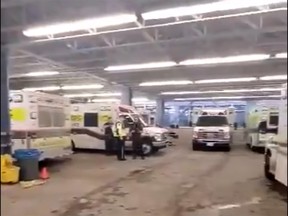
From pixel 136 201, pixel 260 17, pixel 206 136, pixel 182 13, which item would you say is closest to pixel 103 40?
pixel 182 13

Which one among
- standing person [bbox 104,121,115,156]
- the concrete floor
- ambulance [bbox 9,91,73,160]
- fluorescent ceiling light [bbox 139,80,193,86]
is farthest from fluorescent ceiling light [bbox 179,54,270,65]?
standing person [bbox 104,121,115,156]

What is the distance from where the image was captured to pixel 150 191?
19.6 feet

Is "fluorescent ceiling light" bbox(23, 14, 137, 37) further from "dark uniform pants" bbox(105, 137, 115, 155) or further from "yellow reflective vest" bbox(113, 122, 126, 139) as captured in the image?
"dark uniform pants" bbox(105, 137, 115, 155)

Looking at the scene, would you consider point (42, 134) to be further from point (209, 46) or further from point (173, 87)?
point (209, 46)

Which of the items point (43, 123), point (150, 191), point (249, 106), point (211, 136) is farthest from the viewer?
point (211, 136)

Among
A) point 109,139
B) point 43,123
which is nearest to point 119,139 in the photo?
point 109,139

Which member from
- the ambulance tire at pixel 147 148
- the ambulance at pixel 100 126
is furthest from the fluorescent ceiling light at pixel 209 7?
the ambulance tire at pixel 147 148

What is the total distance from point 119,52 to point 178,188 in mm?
3133

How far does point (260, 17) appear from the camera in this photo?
82.9 inches

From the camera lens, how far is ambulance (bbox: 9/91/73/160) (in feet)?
22.8

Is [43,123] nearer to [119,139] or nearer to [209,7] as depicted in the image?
[119,139]

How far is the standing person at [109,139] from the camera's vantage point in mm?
11462

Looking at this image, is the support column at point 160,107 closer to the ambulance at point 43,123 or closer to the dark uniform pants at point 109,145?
the ambulance at point 43,123

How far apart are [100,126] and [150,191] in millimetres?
6326
